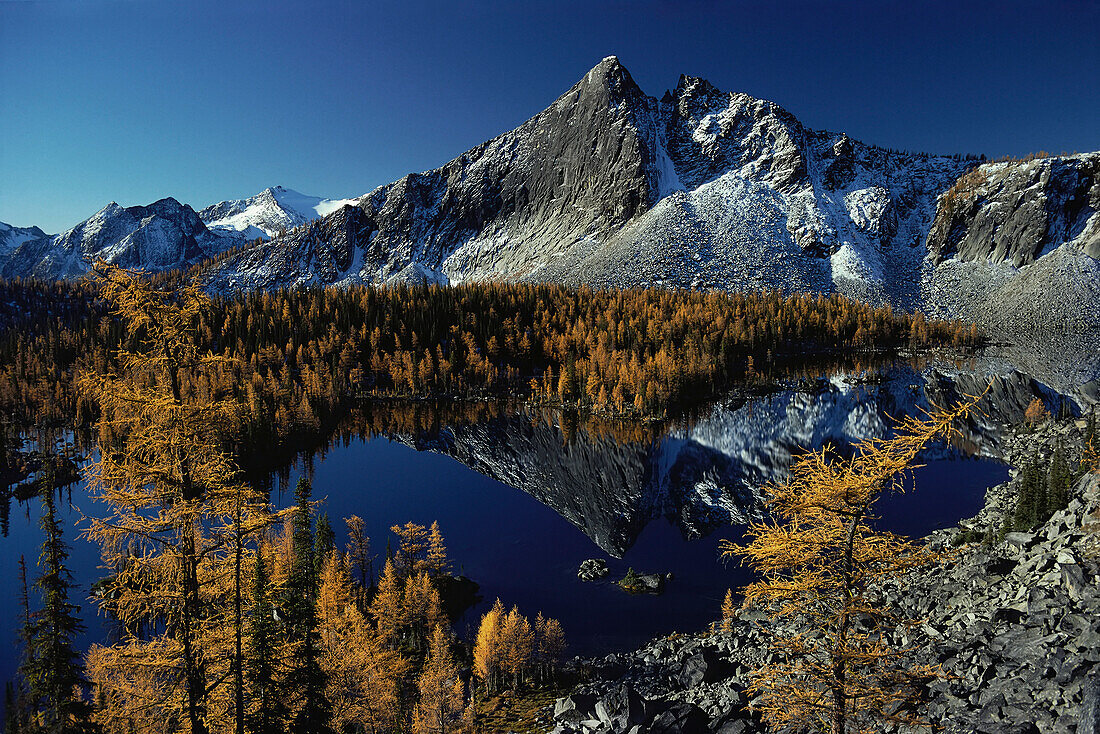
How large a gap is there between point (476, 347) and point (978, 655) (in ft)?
453

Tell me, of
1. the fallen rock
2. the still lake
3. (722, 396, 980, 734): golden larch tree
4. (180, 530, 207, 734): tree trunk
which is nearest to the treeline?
(180, 530, 207, 734): tree trunk

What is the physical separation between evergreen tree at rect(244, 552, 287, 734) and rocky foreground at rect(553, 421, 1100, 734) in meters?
11.2

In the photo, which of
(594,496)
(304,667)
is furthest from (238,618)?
(594,496)

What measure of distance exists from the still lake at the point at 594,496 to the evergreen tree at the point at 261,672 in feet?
52.2

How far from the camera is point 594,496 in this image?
64.1m

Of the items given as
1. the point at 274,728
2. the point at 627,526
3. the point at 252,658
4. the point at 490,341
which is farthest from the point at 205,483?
the point at 490,341

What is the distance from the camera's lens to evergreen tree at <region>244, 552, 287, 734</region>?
16016 mm

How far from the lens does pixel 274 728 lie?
16891 mm

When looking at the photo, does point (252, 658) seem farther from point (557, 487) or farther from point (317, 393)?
point (317, 393)

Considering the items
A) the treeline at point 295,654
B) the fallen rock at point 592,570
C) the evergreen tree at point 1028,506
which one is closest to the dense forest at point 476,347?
the treeline at point 295,654

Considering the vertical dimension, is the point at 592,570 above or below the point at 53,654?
below

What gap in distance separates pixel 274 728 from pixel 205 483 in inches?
386

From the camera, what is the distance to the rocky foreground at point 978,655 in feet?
43.7

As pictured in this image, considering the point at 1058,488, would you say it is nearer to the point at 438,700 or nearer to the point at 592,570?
the point at 592,570
